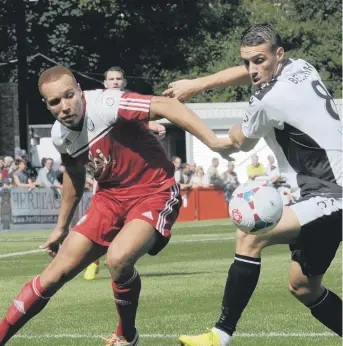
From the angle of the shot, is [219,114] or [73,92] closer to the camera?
[73,92]

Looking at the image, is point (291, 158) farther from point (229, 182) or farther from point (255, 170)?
point (229, 182)

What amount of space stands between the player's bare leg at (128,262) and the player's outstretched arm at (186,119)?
780 mm

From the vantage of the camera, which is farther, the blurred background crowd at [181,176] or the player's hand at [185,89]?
the blurred background crowd at [181,176]

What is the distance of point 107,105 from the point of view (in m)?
7.71

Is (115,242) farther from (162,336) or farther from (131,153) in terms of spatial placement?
(162,336)

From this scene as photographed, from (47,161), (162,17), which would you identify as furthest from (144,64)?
(47,161)

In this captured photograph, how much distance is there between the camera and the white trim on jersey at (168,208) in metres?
7.80

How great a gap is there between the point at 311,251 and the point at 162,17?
1879 inches

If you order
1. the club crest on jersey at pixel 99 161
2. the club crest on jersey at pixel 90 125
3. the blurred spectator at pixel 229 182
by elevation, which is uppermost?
the club crest on jersey at pixel 90 125

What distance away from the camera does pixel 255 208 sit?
22.9ft

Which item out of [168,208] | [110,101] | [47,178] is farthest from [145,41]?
[110,101]

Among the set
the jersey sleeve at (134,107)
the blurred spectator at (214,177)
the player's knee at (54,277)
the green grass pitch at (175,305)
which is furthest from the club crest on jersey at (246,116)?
the blurred spectator at (214,177)

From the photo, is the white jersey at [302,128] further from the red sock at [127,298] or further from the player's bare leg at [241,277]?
the red sock at [127,298]

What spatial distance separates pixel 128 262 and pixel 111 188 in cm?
62
